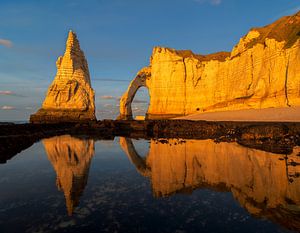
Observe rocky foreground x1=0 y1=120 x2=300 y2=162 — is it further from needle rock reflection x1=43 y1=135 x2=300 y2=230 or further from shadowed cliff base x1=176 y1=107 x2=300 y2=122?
shadowed cliff base x1=176 y1=107 x2=300 y2=122

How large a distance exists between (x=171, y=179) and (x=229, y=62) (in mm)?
43916

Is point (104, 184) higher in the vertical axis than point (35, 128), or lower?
lower

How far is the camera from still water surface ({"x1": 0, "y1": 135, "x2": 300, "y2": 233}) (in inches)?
206

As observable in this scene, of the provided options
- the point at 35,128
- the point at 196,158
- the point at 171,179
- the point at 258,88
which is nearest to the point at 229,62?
the point at 258,88

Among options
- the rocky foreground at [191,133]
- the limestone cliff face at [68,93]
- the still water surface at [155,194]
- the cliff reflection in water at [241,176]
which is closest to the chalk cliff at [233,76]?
the limestone cliff face at [68,93]

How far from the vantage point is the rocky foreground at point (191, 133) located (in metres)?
16.6

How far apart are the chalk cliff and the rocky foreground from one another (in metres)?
14.1

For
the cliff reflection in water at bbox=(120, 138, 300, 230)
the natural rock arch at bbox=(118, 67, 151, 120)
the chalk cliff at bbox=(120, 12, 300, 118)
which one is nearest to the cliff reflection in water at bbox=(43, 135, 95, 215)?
the cliff reflection in water at bbox=(120, 138, 300, 230)

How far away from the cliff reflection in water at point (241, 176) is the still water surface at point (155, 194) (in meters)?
0.02

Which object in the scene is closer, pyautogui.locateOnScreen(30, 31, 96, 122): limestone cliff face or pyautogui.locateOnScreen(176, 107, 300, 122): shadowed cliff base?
pyautogui.locateOnScreen(176, 107, 300, 122): shadowed cliff base

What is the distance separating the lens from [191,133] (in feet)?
89.5

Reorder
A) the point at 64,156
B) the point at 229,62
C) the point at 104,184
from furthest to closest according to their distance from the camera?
the point at 229,62 → the point at 64,156 → the point at 104,184

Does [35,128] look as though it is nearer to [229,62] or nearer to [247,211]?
[247,211]

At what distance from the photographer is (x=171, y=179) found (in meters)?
9.22
